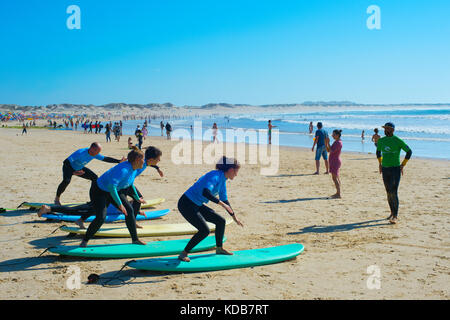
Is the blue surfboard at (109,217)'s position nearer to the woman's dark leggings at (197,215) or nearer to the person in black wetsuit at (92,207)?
the person in black wetsuit at (92,207)

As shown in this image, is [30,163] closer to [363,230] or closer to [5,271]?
[5,271]

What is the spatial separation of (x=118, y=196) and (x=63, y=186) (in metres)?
3.30

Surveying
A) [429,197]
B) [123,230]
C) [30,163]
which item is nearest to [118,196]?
[123,230]

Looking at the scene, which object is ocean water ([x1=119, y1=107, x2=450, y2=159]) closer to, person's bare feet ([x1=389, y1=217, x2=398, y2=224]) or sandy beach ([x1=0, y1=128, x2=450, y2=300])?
sandy beach ([x1=0, y1=128, x2=450, y2=300])

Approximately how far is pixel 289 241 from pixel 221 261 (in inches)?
73.0

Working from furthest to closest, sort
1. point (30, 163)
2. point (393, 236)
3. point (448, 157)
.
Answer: point (448, 157)
point (30, 163)
point (393, 236)

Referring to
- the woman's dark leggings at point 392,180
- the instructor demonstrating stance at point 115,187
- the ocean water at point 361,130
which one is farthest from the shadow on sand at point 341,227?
the ocean water at point 361,130

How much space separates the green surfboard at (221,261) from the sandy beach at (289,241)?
10 cm

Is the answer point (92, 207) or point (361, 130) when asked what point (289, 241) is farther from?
point (361, 130)

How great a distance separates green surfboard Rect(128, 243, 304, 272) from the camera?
5148 mm

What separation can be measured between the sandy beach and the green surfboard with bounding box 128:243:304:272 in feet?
0.33

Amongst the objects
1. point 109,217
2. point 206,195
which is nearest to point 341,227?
point 206,195

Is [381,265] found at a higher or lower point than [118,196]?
lower
